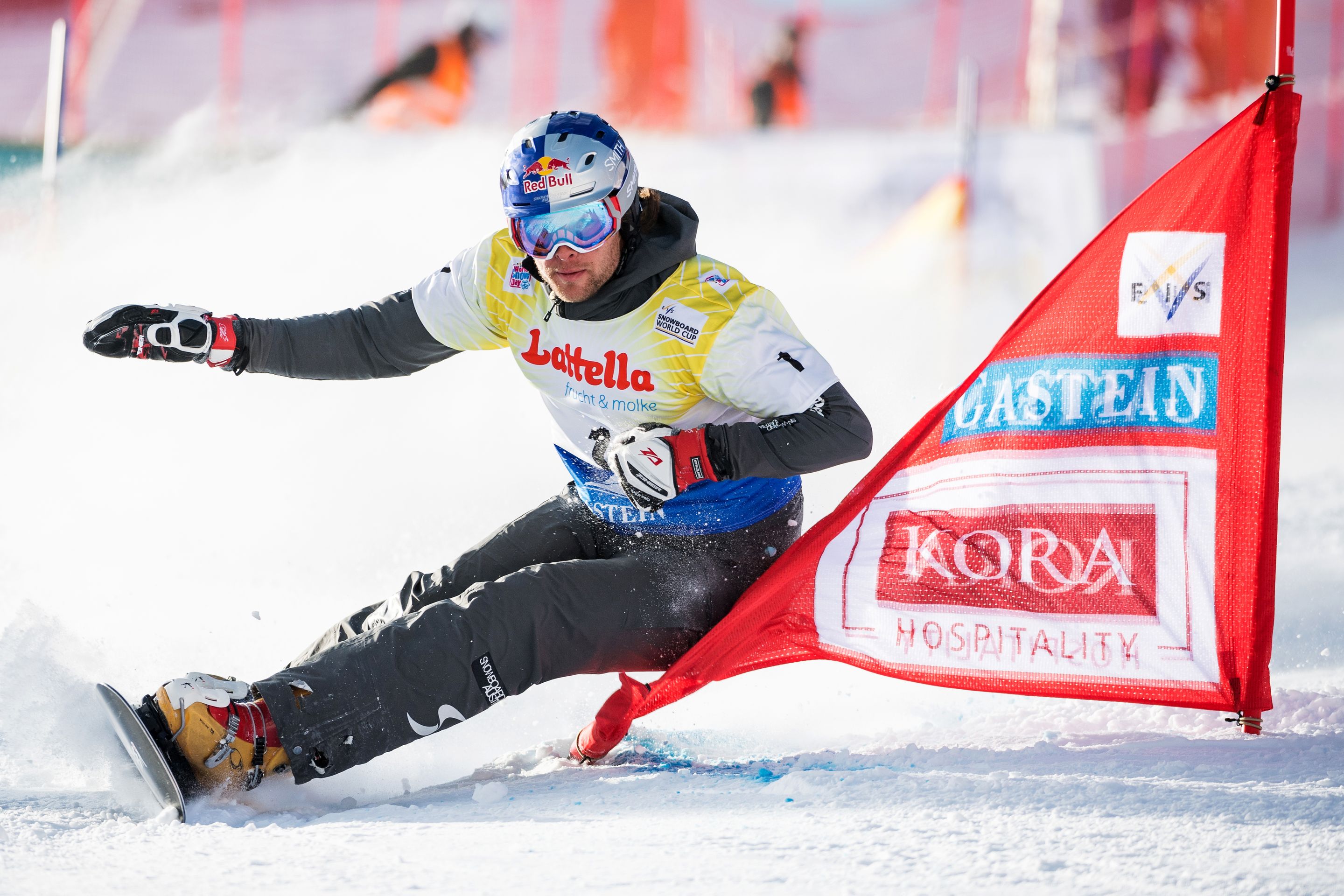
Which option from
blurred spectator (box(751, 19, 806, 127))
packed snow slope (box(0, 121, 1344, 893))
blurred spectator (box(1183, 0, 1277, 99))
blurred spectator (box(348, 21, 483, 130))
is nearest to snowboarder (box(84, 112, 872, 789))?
packed snow slope (box(0, 121, 1344, 893))

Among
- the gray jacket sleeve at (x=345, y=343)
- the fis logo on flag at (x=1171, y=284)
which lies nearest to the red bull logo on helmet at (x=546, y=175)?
the gray jacket sleeve at (x=345, y=343)

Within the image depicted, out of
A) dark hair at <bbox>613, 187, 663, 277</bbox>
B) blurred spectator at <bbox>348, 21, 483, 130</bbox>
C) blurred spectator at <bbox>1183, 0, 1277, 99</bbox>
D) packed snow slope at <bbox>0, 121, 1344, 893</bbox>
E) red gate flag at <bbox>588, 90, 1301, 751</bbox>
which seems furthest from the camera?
blurred spectator at <bbox>1183, 0, 1277, 99</bbox>

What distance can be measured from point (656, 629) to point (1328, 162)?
1125 cm

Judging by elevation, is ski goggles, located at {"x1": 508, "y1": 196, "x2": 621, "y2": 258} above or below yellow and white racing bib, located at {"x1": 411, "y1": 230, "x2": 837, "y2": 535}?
above

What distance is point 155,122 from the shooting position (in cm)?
1002

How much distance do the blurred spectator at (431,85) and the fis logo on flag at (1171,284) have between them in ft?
27.1

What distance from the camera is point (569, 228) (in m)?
2.87

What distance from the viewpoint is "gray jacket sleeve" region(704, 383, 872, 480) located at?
277 cm

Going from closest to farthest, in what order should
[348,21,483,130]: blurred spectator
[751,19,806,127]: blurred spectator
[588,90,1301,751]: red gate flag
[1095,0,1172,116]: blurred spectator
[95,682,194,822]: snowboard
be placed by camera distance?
[95,682,194,822]: snowboard < [588,90,1301,751]: red gate flag < [348,21,483,130]: blurred spectator < [751,19,806,127]: blurred spectator < [1095,0,1172,116]: blurred spectator

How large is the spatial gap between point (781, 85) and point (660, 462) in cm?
935

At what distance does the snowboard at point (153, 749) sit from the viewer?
2418mm

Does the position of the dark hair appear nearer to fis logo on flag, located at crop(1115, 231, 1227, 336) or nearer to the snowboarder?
the snowboarder

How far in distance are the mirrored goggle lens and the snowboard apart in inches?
51.9

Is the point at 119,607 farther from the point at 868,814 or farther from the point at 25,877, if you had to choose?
the point at 868,814
